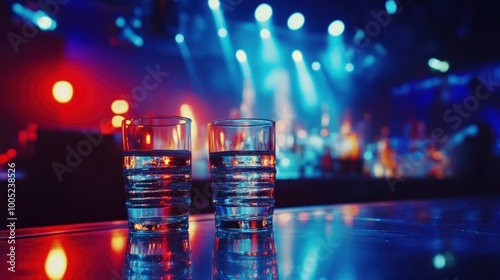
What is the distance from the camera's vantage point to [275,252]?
1.45 feet

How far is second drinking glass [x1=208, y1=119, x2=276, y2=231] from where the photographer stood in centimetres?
60

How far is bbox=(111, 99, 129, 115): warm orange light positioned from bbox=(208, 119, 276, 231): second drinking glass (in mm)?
4833

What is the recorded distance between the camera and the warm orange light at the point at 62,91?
4.89 m

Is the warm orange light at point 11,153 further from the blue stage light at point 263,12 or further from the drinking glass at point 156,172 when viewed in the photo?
the drinking glass at point 156,172

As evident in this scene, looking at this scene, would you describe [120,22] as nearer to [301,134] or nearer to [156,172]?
[301,134]

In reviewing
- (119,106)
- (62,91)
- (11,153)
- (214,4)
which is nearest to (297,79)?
(214,4)

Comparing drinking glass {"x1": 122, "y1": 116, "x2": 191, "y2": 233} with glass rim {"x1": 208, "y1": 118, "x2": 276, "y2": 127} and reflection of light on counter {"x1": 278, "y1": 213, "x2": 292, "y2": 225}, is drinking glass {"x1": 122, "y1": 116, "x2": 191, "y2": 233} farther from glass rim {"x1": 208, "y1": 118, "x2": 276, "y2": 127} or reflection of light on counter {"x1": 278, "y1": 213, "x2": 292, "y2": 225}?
reflection of light on counter {"x1": 278, "y1": 213, "x2": 292, "y2": 225}

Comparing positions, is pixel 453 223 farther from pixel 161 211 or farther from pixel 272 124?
pixel 161 211

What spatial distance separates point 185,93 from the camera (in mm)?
5461

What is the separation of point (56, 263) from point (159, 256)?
0.09 m

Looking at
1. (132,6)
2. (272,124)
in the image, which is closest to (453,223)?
(272,124)

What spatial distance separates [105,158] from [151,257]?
2.05 meters

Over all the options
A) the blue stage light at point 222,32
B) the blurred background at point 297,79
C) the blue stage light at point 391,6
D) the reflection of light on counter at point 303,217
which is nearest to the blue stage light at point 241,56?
the blurred background at point 297,79

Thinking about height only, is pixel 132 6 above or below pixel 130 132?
above
